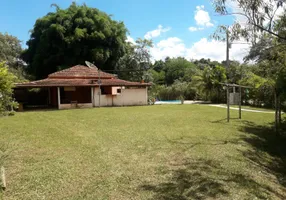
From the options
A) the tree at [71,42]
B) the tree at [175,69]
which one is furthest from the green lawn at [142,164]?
the tree at [175,69]

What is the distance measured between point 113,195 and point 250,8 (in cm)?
455

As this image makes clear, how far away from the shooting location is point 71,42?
29.4m

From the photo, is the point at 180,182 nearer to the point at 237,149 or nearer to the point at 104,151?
the point at 104,151

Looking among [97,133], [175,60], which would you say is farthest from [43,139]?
[175,60]

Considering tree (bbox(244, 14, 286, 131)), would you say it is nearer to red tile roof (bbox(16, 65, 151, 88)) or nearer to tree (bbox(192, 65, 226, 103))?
red tile roof (bbox(16, 65, 151, 88))

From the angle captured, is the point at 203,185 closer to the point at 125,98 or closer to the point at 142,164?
the point at 142,164

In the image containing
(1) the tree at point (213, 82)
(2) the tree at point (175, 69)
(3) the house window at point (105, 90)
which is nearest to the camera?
(3) the house window at point (105, 90)

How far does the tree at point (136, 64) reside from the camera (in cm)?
3369

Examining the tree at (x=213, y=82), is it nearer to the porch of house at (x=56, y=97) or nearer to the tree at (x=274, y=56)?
the porch of house at (x=56, y=97)

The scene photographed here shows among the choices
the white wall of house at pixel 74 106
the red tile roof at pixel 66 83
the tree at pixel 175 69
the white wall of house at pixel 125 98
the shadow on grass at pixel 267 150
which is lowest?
the shadow on grass at pixel 267 150

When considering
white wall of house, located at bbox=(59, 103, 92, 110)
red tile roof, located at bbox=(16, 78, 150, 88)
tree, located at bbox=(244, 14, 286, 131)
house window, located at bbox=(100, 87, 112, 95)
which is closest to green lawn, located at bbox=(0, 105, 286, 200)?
tree, located at bbox=(244, 14, 286, 131)

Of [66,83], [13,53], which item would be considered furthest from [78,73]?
[13,53]

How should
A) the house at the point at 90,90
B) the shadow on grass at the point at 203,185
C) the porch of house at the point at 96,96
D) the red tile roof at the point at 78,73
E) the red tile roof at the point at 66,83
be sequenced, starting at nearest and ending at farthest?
the shadow on grass at the point at 203,185
the red tile roof at the point at 66,83
the house at the point at 90,90
the porch of house at the point at 96,96
the red tile roof at the point at 78,73

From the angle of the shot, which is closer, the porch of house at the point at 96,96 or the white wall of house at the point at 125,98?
the porch of house at the point at 96,96
